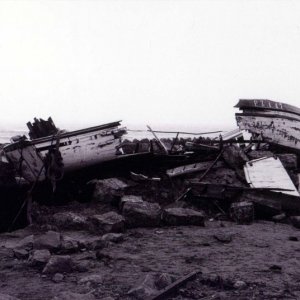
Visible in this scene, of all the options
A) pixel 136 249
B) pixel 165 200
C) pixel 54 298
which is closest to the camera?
pixel 54 298

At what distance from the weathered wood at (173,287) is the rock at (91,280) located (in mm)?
Result: 1000

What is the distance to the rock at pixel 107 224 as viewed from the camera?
24.7 ft

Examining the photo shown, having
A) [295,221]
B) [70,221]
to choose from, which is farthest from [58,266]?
[295,221]

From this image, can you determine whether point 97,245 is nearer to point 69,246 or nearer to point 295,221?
point 69,246

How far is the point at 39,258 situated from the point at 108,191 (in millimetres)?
4052

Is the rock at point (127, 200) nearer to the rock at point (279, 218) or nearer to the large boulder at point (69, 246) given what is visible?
the large boulder at point (69, 246)

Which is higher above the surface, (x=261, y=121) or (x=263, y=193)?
(x=261, y=121)

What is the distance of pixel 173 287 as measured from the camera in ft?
15.0

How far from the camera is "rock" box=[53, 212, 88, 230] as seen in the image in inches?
312

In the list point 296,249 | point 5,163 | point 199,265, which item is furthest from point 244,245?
point 5,163

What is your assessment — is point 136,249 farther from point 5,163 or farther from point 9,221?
point 5,163

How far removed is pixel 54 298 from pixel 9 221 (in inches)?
211

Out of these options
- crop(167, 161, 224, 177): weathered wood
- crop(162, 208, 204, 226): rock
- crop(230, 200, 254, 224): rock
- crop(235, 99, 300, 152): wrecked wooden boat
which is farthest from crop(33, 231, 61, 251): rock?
crop(235, 99, 300, 152): wrecked wooden boat

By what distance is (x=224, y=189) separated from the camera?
9500mm
